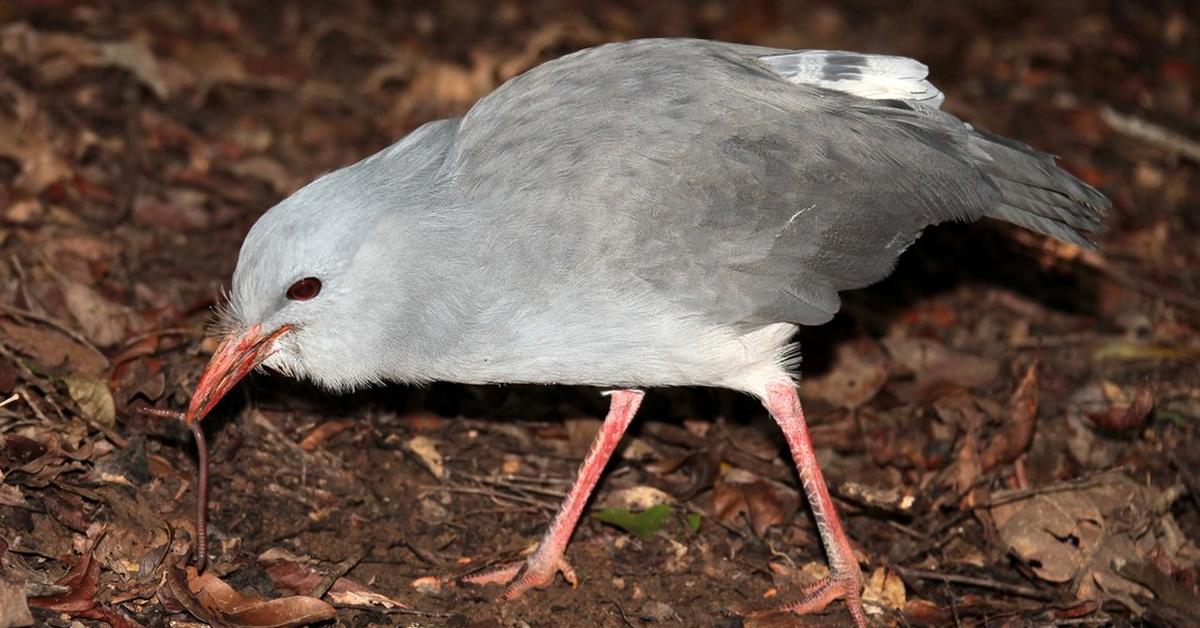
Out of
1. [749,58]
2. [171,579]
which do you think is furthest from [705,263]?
[171,579]

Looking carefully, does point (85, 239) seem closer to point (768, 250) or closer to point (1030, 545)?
point (768, 250)

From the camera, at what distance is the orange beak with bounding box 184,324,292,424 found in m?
5.14

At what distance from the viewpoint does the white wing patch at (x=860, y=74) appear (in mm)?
5770

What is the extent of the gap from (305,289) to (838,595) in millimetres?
2670

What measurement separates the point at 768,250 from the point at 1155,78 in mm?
6463

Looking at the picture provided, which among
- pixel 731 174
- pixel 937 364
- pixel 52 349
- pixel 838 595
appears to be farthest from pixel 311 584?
pixel 937 364

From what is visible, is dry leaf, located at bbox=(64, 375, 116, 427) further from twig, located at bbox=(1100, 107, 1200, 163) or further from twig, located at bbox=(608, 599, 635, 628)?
twig, located at bbox=(1100, 107, 1200, 163)

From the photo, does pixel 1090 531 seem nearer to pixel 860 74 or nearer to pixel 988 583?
pixel 988 583

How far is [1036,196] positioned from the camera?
228 inches

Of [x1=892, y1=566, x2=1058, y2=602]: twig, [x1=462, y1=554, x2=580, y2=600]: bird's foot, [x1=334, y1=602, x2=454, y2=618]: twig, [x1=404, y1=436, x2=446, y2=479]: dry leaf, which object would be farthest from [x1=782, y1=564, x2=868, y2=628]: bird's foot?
[x1=404, y1=436, x2=446, y2=479]: dry leaf

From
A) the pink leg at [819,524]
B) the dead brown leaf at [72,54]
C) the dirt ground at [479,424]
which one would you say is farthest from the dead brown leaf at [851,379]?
the dead brown leaf at [72,54]

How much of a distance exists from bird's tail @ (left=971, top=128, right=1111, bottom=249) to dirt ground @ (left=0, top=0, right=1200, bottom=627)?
1.19m

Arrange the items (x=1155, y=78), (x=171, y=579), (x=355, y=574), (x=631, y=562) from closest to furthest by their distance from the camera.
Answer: (x=171, y=579) → (x=355, y=574) → (x=631, y=562) → (x=1155, y=78)

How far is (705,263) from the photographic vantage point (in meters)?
5.18
